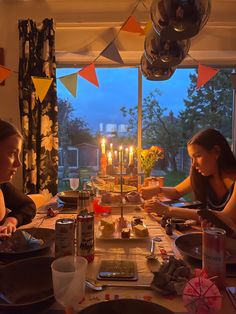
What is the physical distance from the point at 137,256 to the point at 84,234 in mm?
249

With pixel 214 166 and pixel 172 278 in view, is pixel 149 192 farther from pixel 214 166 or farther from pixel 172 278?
pixel 172 278

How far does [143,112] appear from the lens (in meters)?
3.73

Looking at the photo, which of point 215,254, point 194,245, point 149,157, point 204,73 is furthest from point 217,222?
point 204,73

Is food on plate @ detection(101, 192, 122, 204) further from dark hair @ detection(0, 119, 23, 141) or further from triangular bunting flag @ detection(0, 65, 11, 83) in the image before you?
triangular bunting flag @ detection(0, 65, 11, 83)

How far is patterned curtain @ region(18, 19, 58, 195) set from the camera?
3.22 metres

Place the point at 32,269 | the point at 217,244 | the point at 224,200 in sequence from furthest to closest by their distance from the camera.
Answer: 1. the point at 224,200
2. the point at 32,269
3. the point at 217,244

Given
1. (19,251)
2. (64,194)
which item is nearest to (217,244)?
(19,251)

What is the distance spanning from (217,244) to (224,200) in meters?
1.13

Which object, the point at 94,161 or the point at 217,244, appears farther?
the point at 94,161

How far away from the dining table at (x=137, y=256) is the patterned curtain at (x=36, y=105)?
1.32 m

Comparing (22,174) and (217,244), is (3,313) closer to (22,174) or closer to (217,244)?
(217,244)

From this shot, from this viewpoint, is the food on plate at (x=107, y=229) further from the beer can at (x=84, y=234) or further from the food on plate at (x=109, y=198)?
the food on plate at (x=109, y=198)

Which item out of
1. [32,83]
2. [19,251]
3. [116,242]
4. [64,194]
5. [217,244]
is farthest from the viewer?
[32,83]

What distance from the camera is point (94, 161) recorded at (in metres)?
3.84
